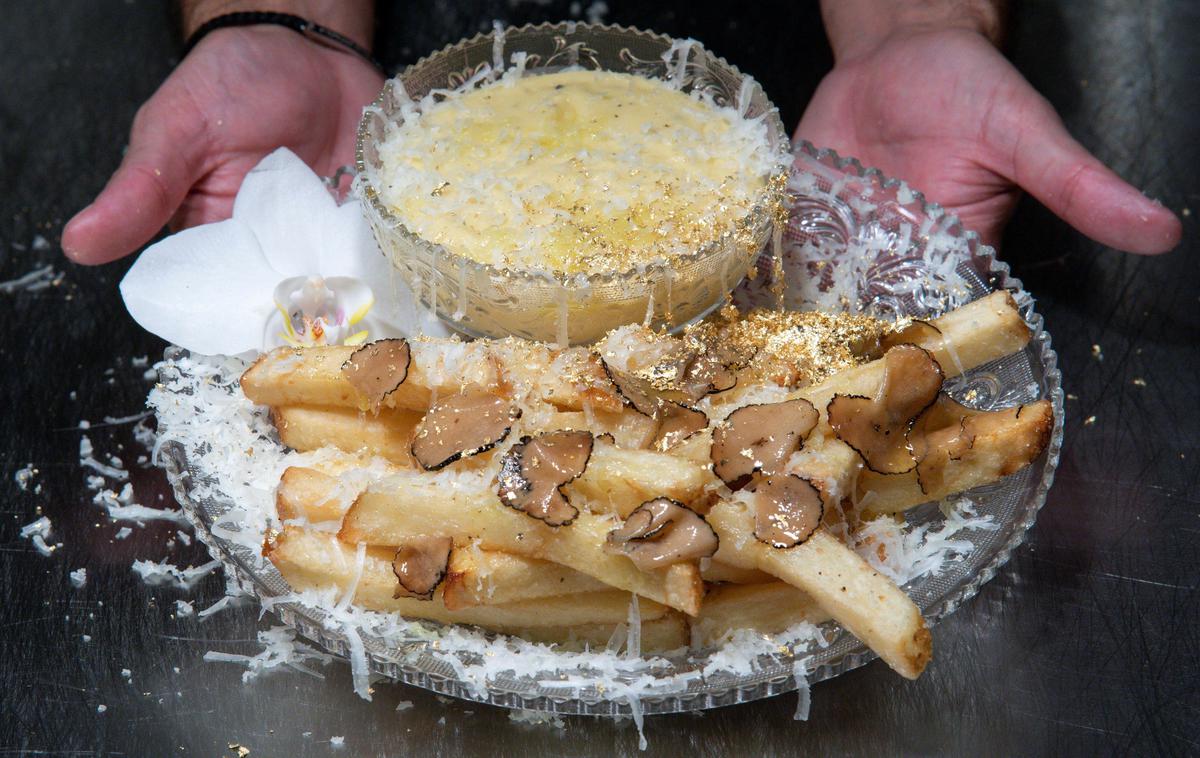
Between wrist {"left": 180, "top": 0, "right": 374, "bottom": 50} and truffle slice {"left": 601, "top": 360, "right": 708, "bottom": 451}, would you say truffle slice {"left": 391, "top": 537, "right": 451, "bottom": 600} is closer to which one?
truffle slice {"left": 601, "top": 360, "right": 708, "bottom": 451}

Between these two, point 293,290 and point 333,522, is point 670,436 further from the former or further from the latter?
point 293,290

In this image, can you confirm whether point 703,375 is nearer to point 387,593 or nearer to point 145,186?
point 387,593

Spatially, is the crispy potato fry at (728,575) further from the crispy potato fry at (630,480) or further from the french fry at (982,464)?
the french fry at (982,464)

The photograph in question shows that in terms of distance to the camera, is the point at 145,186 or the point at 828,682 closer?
the point at 828,682

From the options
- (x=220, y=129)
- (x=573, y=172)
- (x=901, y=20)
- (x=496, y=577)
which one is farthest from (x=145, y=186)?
(x=901, y=20)

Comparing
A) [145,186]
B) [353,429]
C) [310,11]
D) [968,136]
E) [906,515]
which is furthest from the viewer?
[310,11]

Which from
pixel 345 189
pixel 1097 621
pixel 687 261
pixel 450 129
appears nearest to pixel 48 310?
pixel 345 189

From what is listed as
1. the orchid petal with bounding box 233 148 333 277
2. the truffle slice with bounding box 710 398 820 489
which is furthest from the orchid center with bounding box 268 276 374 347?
the truffle slice with bounding box 710 398 820 489
